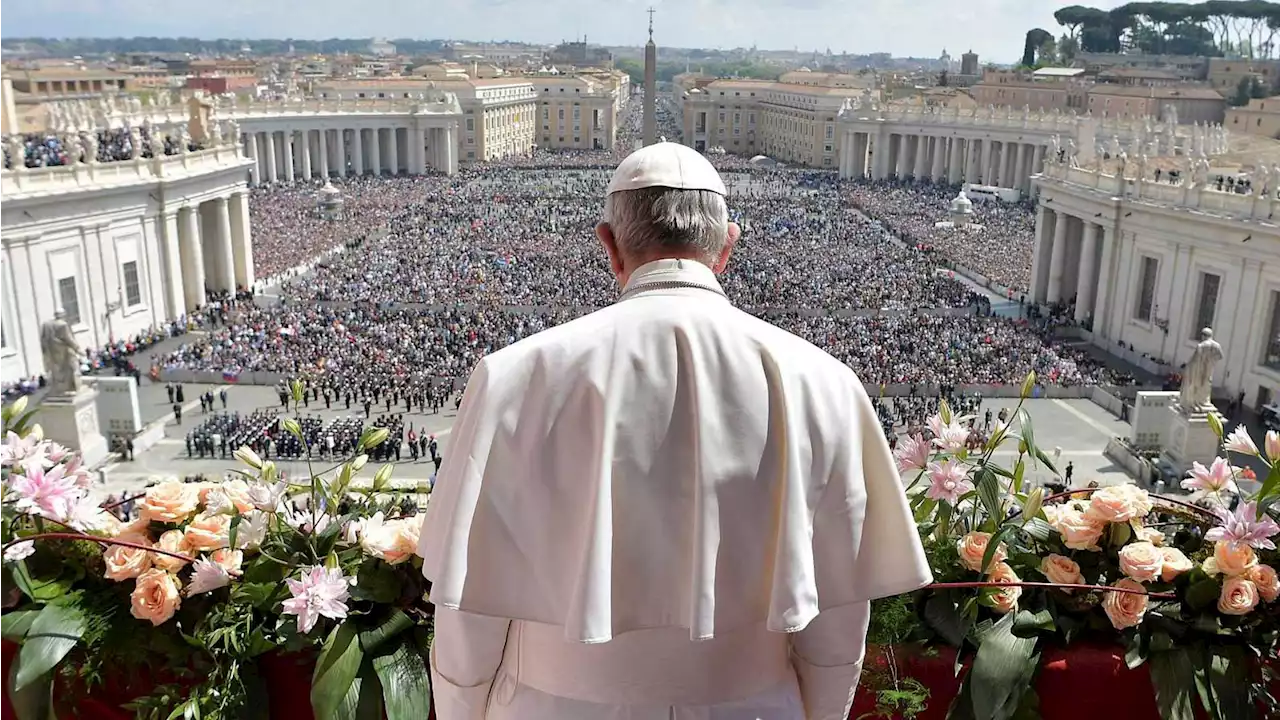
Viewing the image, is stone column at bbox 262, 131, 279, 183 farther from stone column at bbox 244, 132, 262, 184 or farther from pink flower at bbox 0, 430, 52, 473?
pink flower at bbox 0, 430, 52, 473

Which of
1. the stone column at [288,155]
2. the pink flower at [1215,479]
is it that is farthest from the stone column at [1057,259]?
the stone column at [288,155]

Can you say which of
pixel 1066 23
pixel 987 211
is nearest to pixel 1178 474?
pixel 987 211

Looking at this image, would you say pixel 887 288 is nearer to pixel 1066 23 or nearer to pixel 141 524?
pixel 141 524

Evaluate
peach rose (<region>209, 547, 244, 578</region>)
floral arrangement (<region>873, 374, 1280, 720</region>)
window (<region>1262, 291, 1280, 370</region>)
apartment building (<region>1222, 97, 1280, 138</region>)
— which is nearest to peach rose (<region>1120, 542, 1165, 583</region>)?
floral arrangement (<region>873, 374, 1280, 720</region>)

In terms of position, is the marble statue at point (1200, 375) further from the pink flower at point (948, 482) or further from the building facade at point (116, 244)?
the building facade at point (116, 244)

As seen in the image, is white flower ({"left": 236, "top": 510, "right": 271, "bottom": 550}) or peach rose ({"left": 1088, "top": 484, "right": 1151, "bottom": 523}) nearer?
white flower ({"left": 236, "top": 510, "right": 271, "bottom": 550})

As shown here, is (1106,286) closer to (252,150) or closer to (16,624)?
(16,624)
